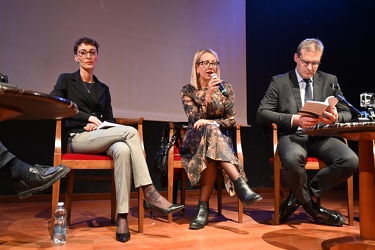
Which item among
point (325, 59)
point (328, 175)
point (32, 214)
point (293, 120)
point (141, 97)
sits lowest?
point (32, 214)

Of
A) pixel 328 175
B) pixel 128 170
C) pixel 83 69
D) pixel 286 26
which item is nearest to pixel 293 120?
pixel 328 175

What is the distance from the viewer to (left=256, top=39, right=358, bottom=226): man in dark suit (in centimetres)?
249

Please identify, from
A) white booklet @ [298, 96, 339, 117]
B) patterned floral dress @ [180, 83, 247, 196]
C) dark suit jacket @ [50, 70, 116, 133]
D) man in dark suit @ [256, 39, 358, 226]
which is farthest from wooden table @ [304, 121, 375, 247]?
dark suit jacket @ [50, 70, 116, 133]

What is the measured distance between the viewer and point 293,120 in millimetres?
2602

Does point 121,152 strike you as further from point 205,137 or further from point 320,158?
point 320,158

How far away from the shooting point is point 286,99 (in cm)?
279

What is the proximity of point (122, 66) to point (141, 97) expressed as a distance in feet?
1.15

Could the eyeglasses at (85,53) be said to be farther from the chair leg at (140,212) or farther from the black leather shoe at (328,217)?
the black leather shoe at (328,217)

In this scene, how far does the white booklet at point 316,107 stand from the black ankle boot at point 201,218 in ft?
2.86

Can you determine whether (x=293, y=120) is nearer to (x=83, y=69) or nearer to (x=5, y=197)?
(x=83, y=69)

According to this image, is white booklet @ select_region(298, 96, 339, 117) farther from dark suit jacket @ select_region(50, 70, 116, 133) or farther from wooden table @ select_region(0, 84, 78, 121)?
dark suit jacket @ select_region(50, 70, 116, 133)

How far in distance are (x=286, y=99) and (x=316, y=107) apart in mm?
740

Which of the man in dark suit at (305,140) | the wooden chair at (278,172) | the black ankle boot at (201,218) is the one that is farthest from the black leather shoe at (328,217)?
the black ankle boot at (201,218)

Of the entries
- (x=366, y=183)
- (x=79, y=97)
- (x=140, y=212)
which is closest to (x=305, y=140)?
(x=366, y=183)
